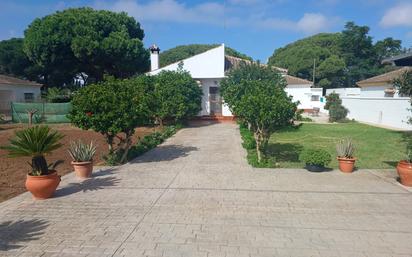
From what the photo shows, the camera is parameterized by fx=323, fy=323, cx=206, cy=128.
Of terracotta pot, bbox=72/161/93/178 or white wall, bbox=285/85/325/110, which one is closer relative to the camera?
terracotta pot, bbox=72/161/93/178

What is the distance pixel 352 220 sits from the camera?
223 inches

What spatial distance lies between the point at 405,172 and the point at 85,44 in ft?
84.3

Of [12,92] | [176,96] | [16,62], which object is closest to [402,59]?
[176,96]

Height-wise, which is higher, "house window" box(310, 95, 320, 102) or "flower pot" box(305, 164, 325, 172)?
"house window" box(310, 95, 320, 102)

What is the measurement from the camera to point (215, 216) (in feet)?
19.3

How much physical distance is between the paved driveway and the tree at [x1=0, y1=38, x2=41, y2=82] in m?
33.1

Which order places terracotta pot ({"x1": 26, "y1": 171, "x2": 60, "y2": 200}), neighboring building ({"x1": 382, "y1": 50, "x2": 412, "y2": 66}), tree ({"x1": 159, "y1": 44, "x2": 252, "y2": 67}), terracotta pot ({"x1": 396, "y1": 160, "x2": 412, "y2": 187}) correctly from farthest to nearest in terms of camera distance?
tree ({"x1": 159, "y1": 44, "x2": 252, "y2": 67})
neighboring building ({"x1": 382, "y1": 50, "x2": 412, "y2": 66})
terracotta pot ({"x1": 396, "y1": 160, "x2": 412, "y2": 187})
terracotta pot ({"x1": 26, "y1": 171, "x2": 60, "y2": 200})

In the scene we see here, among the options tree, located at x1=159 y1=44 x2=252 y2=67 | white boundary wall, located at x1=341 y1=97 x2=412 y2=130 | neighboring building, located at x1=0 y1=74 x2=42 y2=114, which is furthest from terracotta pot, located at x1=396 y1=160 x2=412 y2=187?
tree, located at x1=159 y1=44 x2=252 y2=67

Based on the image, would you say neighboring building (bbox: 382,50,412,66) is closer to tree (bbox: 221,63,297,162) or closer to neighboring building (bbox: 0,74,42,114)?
tree (bbox: 221,63,297,162)

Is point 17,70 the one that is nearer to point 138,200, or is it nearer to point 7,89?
point 7,89

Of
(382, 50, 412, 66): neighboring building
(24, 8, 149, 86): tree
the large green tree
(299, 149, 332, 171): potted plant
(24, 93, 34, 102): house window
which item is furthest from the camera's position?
the large green tree

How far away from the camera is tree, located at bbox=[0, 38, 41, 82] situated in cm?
3641

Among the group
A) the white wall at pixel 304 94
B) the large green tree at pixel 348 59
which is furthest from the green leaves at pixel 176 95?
the large green tree at pixel 348 59

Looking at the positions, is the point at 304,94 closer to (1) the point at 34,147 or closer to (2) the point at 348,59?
(2) the point at 348,59
